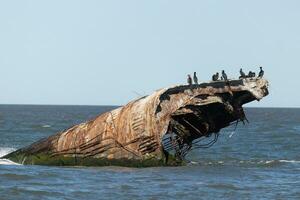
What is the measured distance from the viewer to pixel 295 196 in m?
20.9

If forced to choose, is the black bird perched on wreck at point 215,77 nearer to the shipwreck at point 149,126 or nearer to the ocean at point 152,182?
the shipwreck at point 149,126

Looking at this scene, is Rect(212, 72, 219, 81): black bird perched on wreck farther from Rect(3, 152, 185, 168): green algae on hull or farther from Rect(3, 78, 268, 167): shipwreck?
Rect(3, 152, 185, 168): green algae on hull

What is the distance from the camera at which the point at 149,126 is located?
2648 cm

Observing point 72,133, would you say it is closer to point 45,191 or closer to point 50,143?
point 50,143

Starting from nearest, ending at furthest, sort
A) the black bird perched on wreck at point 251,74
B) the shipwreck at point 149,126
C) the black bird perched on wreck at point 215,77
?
1. the shipwreck at point 149,126
2. the black bird perched on wreck at point 251,74
3. the black bird perched on wreck at point 215,77

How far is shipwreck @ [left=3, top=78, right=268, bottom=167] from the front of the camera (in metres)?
26.7

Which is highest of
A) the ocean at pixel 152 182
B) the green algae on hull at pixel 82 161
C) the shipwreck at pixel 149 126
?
the shipwreck at pixel 149 126

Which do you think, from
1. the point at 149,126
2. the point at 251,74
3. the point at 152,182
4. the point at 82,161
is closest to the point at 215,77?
the point at 251,74

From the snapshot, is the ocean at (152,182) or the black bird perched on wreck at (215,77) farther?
the black bird perched on wreck at (215,77)

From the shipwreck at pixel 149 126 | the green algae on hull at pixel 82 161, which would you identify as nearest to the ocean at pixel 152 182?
the green algae on hull at pixel 82 161

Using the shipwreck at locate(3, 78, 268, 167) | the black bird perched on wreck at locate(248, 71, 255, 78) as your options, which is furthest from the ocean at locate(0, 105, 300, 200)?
the black bird perched on wreck at locate(248, 71, 255, 78)

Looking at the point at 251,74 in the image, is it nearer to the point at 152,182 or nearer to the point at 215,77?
the point at 215,77

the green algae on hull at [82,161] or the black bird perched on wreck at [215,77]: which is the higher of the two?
the black bird perched on wreck at [215,77]

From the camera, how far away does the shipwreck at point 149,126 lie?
26656mm
